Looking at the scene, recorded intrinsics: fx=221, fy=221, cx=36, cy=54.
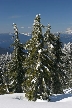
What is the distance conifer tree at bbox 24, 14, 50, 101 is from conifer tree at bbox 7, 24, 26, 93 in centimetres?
889

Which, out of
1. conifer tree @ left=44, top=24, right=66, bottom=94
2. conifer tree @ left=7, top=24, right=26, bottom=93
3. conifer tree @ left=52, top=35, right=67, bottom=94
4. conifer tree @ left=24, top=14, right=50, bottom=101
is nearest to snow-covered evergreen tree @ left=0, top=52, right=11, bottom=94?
conifer tree @ left=7, top=24, right=26, bottom=93

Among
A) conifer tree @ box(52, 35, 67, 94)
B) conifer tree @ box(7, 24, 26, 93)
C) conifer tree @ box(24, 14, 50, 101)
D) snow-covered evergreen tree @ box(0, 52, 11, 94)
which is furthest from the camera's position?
conifer tree @ box(52, 35, 67, 94)

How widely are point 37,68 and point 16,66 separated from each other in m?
11.5

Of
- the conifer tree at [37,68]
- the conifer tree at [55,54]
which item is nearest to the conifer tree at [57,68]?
the conifer tree at [55,54]

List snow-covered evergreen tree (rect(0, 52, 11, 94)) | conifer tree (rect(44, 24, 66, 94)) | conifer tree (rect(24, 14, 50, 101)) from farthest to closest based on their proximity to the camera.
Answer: snow-covered evergreen tree (rect(0, 52, 11, 94))
conifer tree (rect(44, 24, 66, 94))
conifer tree (rect(24, 14, 50, 101))

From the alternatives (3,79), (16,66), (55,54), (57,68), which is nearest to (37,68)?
(16,66)

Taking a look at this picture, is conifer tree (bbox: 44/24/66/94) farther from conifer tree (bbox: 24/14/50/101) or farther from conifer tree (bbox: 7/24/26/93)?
conifer tree (bbox: 24/14/50/101)

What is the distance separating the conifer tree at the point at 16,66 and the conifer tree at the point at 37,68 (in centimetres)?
889

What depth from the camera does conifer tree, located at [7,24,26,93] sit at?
34.1m

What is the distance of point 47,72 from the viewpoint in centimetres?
2450

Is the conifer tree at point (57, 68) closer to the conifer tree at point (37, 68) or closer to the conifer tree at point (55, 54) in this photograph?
the conifer tree at point (55, 54)

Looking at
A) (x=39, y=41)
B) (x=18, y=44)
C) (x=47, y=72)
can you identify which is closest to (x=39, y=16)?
(x=39, y=41)

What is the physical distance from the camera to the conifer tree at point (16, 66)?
34125 mm

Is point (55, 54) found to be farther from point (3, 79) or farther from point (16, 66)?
point (3, 79)
